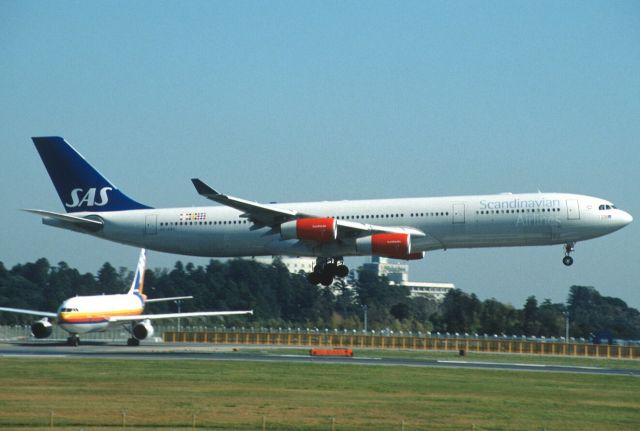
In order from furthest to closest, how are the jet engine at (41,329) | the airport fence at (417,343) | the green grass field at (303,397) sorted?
the jet engine at (41,329)
the airport fence at (417,343)
the green grass field at (303,397)

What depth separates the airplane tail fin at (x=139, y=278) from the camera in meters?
93.9

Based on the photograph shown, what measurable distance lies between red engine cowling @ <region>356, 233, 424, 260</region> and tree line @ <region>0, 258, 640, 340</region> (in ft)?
160

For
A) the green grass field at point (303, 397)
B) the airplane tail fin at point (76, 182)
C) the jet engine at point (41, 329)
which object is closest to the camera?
the green grass field at point (303, 397)

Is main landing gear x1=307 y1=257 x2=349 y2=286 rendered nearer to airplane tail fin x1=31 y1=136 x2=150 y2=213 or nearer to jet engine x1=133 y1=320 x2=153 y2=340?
airplane tail fin x1=31 y1=136 x2=150 y2=213

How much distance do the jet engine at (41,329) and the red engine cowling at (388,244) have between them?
35.9 meters

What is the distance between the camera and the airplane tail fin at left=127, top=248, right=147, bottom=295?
93938 mm

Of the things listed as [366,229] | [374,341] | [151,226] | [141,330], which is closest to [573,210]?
[366,229]

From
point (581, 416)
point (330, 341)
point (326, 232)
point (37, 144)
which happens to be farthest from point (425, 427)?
point (330, 341)

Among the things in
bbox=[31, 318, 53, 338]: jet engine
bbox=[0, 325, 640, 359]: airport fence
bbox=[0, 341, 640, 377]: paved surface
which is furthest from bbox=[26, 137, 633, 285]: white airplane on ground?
bbox=[31, 318, 53, 338]: jet engine

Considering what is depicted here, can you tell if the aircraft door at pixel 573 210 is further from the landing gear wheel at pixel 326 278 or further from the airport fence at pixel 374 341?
the airport fence at pixel 374 341

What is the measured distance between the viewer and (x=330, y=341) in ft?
291

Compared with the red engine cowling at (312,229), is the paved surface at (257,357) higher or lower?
lower

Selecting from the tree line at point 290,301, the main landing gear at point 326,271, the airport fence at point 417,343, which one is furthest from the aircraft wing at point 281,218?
the tree line at point 290,301

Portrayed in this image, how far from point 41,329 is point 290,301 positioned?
6130 centimetres
